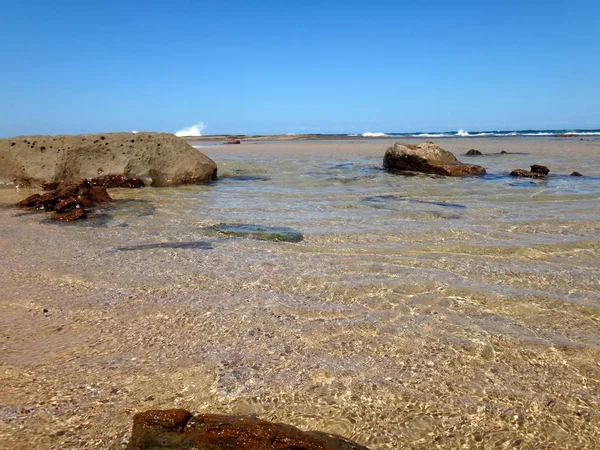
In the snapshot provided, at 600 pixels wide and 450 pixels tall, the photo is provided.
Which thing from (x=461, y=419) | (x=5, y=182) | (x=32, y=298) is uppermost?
(x=5, y=182)

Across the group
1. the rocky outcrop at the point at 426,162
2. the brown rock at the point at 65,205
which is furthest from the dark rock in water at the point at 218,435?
the rocky outcrop at the point at 426,162

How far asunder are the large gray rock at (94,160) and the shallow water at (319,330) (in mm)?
4456

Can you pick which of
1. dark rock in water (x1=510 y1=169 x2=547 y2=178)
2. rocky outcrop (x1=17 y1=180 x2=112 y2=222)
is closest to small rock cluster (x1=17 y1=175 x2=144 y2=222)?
rocky outcrop (x1=17 y1=180 x2=112 y2=222)

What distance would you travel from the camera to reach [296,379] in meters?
2.27

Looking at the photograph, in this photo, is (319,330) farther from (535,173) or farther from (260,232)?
(535,173)

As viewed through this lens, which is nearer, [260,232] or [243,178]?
[260,232]

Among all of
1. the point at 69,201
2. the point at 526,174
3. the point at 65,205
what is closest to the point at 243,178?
the point at 69,201

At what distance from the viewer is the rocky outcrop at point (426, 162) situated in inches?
450

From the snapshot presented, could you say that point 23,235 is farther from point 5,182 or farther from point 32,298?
point 5,182

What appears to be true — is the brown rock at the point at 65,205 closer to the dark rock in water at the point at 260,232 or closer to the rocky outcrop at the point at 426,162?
the dark rock in water at the point at 260,232

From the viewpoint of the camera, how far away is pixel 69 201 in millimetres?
6699

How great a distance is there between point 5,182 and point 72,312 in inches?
332

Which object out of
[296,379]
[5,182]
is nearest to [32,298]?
[296,379]

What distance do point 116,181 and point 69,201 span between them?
10.0 ft
